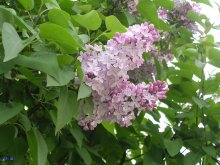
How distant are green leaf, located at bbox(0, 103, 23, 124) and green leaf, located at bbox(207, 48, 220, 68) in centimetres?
82

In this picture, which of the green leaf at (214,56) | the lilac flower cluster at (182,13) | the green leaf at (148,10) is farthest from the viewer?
the lilac flower cluster at (182,13)

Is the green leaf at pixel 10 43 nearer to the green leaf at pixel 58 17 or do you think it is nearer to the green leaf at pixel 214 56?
the green leaf at pixel 58 17

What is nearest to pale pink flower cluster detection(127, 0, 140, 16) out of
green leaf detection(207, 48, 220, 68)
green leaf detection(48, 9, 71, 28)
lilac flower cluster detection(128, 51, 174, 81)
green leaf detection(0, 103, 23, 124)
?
lilac flower cluster detection(128, 51, 174, 81)

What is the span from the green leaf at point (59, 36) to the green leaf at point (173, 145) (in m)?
0.65

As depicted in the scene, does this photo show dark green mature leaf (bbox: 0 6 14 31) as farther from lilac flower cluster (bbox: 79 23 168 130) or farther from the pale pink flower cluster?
the pale pink flower cluster

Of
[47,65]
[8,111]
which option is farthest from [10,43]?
[8,111]

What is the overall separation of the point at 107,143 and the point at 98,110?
51cm

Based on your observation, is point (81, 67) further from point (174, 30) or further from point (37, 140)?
point (174, 30)

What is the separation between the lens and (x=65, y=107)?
34.5 inches

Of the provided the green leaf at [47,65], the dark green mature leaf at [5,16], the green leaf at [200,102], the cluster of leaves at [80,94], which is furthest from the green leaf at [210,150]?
the dark green mature leaf at [5,16]

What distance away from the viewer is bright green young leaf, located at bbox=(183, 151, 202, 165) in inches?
56.0

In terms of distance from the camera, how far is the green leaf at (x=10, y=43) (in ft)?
2.49

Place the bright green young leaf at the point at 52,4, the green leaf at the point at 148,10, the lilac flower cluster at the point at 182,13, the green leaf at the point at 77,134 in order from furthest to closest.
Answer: the lilac flower cluster at the point at 182,13 → the green leaf at the point at 148,10 → the green leaf at the point at 77,134 → the bright green young leaf at the point at 52,4

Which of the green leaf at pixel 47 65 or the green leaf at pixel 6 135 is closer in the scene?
the green leaf at pixel 47 65
